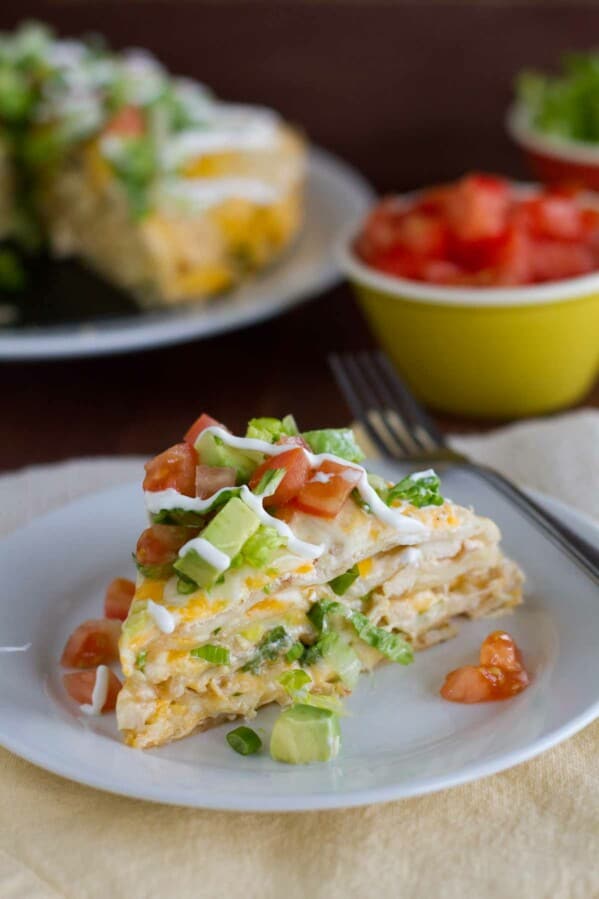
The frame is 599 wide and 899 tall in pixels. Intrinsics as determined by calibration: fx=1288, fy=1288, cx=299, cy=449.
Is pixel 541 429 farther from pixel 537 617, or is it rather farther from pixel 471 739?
pixel 471 739

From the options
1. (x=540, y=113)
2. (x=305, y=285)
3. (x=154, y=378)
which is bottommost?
(x=154, y=378)

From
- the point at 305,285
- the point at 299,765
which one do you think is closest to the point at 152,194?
the point at 305,285

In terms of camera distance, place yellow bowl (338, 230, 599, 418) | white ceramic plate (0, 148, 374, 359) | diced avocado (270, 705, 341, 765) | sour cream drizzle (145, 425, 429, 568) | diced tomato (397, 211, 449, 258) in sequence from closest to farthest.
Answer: diced avocado (270, 705, 341, 765)
sour cream drizzle (145, 425, 429, 568)
yellow bowl (338, 230, 599, 418)
diced tomato (397, 211, 449, 258)
white ceramic plate (0, 148, 374, 359)

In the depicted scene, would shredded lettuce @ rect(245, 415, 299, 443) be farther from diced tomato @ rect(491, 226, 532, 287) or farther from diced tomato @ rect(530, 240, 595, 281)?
diced tomato @ rect(530, 240, 595, 281)

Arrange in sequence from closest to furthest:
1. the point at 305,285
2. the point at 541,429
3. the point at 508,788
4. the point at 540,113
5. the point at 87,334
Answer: the point at 508,788 < the point at 541,429 < the point at 87,334 < the point at 305,285 < the point at 540,113

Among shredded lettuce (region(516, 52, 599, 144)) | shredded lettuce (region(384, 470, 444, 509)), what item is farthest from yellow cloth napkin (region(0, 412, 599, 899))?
shredded lettuce (region(516, 52, 599, 144))

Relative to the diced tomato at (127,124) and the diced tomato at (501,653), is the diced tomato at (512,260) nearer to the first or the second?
the diced tomato at (501,653)

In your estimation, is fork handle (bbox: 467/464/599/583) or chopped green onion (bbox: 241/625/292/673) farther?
fork handle (bbox: 467/464/599/583)
